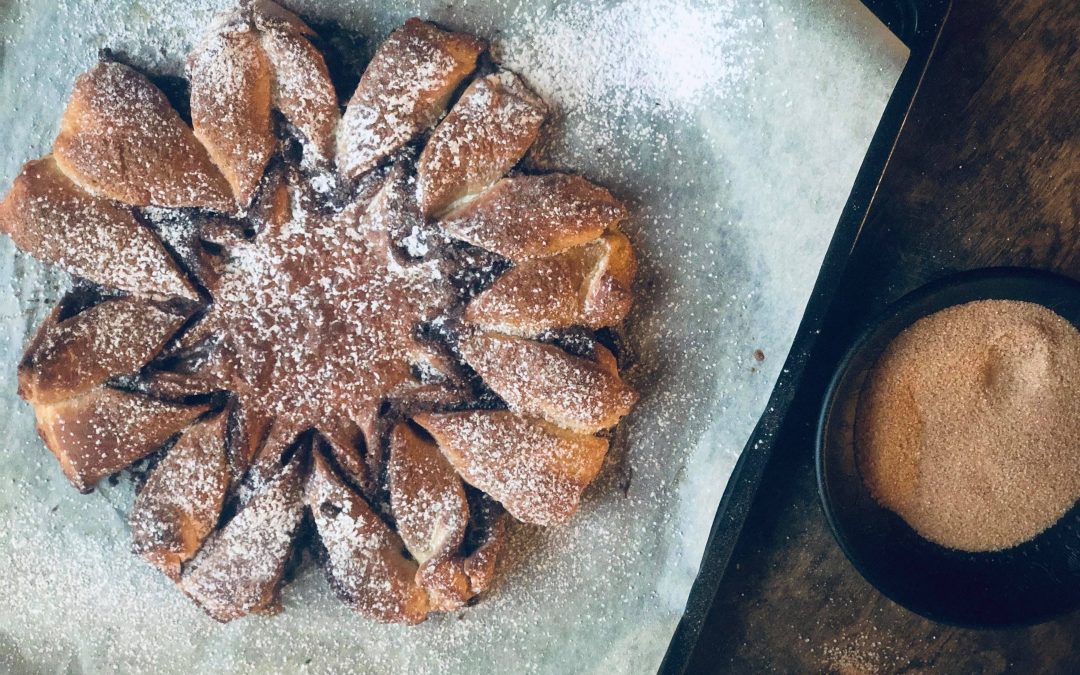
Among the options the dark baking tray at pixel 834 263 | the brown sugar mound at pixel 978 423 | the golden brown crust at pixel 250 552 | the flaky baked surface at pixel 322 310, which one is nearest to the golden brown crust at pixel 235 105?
the flaky baked surface at pixel 322 310

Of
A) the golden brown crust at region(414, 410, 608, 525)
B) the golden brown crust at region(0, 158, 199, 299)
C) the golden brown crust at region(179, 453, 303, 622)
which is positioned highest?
the golden brown crust at region(414, 410, 608, 525)

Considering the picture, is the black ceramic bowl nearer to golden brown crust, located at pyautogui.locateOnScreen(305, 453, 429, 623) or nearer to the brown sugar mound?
the brown sugar mound

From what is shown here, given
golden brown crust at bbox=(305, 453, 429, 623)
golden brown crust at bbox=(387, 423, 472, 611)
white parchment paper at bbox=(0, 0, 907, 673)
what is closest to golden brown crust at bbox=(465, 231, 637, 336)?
white parchment paper at bbox=(0, 0, 907, 673)

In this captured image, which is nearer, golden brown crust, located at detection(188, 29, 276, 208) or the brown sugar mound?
golden brown crust, located at detection(188, 29, 276, 208)

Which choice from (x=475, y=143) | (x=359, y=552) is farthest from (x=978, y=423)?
(x=359, y=552)

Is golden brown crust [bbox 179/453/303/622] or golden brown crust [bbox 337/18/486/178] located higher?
golden brown crust [bbox 337/18/486/178]
